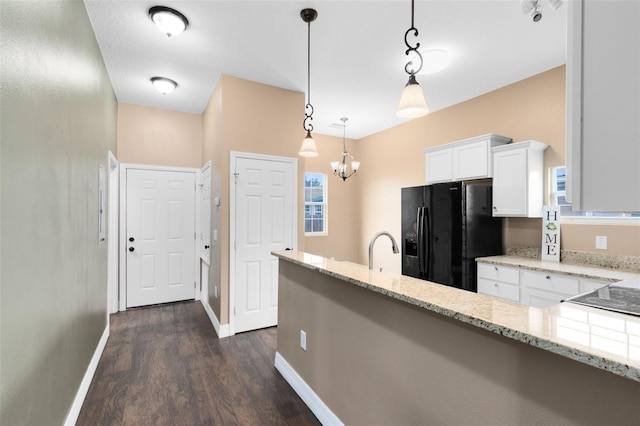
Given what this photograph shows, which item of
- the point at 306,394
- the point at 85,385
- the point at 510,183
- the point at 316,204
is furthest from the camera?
the point at 316,204

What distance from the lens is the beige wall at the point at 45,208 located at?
1.19 m

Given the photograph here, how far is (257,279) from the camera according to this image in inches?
146

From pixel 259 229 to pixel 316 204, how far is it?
2592 mm

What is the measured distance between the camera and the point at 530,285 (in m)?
3.04

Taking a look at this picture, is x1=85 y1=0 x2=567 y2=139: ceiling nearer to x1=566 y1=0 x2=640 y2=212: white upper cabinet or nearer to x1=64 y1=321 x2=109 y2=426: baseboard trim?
x1=566 y1=0 x2=640 y2=212: white upper cabinet

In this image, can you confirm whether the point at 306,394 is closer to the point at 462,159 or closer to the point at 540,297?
the point at 540,297

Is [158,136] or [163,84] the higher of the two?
[163,84]

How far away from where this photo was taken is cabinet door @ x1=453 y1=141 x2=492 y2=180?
371 centimetres

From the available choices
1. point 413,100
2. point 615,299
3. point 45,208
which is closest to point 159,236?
point 45,208

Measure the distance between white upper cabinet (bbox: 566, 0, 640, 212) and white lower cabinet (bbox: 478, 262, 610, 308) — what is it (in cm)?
279

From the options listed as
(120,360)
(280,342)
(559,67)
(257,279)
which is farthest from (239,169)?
(559,67)

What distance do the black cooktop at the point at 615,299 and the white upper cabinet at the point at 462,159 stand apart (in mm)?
2133

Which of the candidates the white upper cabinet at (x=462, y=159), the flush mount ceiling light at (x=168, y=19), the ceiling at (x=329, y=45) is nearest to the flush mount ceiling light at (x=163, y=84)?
the ceiling at (x=329, y=45)

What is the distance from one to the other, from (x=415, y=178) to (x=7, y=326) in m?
4.91
